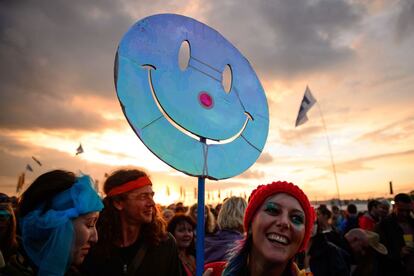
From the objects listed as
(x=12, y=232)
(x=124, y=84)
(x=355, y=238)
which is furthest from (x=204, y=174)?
(x=355, y=238)

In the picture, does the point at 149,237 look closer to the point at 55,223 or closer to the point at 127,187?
the point at 127,187

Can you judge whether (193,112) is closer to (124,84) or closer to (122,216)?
(124,84)

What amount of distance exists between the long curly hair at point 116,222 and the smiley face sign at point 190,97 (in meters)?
0.92

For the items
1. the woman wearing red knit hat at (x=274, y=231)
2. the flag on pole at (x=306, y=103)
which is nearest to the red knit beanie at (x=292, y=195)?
the woman wearing red knit hat at (x=274, y=231)

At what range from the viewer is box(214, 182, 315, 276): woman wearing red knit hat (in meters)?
1.86

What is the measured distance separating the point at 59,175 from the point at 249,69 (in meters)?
1.85

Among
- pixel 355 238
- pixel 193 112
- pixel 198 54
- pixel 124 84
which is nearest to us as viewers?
pixel 124 84

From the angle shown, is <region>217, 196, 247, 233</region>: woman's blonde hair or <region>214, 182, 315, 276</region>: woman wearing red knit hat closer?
<region>214, 182, 315, 276</region>: woman wearing red knit hat

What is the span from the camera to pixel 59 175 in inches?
72.3

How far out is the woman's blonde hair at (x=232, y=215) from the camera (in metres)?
3.51

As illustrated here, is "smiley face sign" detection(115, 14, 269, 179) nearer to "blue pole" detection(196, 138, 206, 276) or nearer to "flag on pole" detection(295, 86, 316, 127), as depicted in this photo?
"blue pole" detection(196, 138, 206, 276)

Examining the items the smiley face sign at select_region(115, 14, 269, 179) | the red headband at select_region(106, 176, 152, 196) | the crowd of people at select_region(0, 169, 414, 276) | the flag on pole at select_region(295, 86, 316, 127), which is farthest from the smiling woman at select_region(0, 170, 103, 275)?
the flag on pole at select_region(295, 86, 316, 127)

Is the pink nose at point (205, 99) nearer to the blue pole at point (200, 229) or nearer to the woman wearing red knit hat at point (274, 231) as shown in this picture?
the blue pole at point (200, 229)

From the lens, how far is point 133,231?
281 cm
